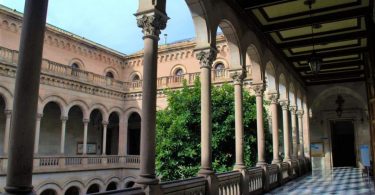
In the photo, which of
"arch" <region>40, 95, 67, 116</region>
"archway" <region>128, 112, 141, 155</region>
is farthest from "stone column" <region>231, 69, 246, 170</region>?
"archway" <region>128, 112, 141, 155</region>

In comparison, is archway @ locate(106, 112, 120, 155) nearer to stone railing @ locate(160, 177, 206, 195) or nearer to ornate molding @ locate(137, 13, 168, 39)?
stone railing @ locate(160, 177, 206, 195)

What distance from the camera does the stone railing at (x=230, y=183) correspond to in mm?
6684

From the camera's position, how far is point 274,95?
453 inches

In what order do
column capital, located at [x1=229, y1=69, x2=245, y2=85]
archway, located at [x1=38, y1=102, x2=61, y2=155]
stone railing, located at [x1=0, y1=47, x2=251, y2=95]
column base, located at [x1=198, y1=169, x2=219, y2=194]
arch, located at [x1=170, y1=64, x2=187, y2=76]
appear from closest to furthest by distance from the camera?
column base, located at [x1=198, y1=169, x2=219, y2=194], column capital, located at [x1=229, y1=69, x2=245, y2=85], stone railing, located at [x1=0, y1=47, x2=251, y2=95], archway, located at [x1=38, y1=102, x2=61, y2=155], arch, located at [x1=170, y1=64, x2=187, y2=76]

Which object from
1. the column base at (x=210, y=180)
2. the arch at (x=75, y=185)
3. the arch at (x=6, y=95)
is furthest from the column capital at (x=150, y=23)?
the arch at (x=75, y=185)

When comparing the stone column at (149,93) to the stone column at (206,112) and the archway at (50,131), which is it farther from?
the archway at (50,131)

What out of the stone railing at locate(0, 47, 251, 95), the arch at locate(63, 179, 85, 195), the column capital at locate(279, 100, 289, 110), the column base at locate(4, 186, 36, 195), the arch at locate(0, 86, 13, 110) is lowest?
the arch at locate(63, 179, 85, 195)

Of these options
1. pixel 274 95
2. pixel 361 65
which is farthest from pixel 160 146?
pixel 361 65

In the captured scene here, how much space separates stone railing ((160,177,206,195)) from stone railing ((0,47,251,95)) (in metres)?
10.6

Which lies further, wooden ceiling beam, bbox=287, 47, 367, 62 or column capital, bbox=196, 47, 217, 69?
wooden ceiling beam, bbox=287, 47, 367, 62

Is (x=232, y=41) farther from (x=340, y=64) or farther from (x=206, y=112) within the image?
(x=340, y=64)

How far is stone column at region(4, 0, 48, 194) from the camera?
9.93 feet

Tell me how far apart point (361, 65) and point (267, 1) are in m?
8.42

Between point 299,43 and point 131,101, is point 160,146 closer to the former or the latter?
point 299,43
